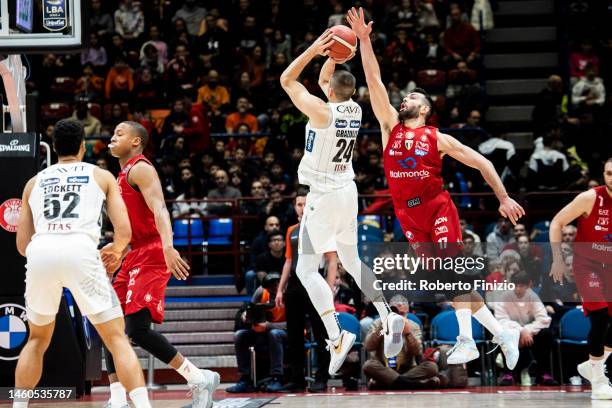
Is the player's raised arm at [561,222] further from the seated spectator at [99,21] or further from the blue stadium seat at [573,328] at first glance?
the seated spectator at [99,21]

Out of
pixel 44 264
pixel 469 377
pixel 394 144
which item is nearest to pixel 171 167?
pixel 469 377

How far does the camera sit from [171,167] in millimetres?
17312

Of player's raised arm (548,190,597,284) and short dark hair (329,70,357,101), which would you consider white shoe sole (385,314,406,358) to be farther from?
short dark hair (329,70,357,101)

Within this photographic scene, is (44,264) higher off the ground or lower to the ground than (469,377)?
higher

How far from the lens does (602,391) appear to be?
10.4 meters

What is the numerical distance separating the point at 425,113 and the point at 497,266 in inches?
183

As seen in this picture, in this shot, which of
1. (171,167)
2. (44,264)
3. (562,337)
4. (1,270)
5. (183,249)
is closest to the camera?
(44,264)

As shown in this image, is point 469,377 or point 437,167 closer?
point 437,167

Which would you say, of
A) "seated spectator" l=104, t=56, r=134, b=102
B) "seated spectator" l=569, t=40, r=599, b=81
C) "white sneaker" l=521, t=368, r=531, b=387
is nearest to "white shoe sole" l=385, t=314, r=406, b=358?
"white sneaker" l=521, t=368, r=531, b=387

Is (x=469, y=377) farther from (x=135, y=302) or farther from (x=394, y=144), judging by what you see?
(x=135, y=302)

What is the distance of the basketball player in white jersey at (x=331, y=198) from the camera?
9359 millimetres

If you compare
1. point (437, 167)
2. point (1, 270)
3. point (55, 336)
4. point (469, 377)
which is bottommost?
point (469, 377)

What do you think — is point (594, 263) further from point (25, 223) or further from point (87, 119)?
point (87, 119)

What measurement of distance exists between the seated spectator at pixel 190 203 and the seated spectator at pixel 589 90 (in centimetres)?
701
